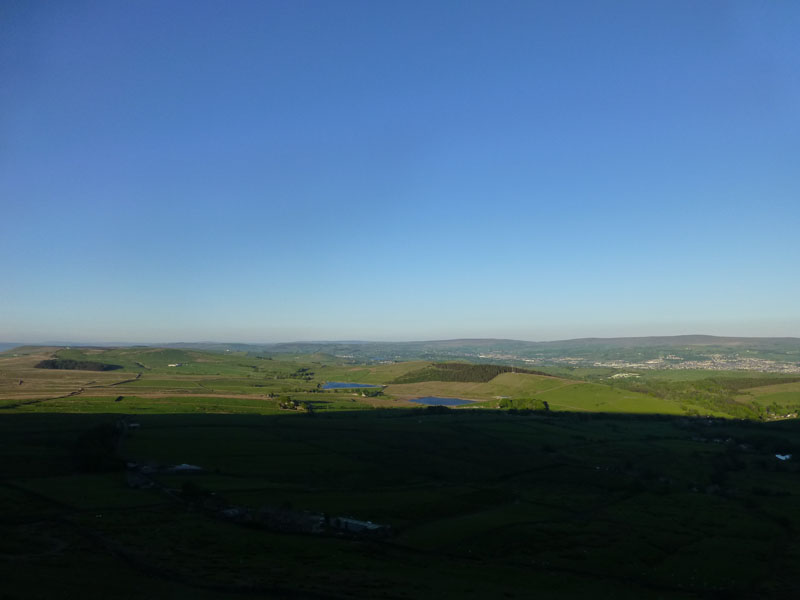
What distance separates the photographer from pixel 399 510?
67.0 metres

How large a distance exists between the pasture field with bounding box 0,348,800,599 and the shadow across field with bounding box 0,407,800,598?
1.05ft

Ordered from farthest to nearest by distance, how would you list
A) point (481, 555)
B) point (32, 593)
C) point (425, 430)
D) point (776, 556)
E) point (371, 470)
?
1. point (425, 430)
2. point (371, 470)
3. point (776, 556)
4. point (481, 555)
5. point (32, 593)

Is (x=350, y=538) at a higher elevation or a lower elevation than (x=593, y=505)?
higher

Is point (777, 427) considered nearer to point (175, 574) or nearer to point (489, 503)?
point (489, 503)

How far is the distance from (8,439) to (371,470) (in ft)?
253

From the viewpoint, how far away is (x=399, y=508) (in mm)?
67812

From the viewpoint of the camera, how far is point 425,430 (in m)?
133

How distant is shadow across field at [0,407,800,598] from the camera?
143ft

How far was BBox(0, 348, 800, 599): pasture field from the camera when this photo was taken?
142 ft

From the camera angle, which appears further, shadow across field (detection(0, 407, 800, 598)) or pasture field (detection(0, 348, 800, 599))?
shadow across field (detection(0, 407, 800, 598))

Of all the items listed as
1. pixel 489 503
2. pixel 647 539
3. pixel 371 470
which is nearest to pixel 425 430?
pixel 371 470

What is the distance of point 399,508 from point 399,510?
2.68 ft

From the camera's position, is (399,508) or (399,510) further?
(399,508)

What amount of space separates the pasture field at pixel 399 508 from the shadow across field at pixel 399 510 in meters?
0.32
